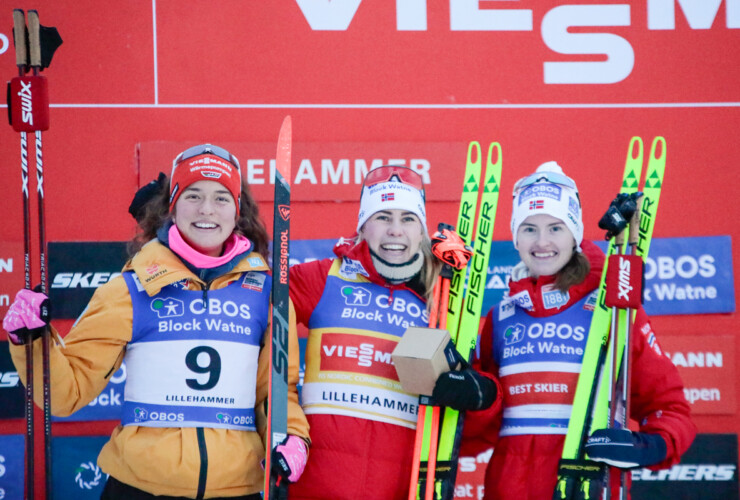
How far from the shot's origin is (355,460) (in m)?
2.71

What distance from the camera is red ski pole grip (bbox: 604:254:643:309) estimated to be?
106 inches

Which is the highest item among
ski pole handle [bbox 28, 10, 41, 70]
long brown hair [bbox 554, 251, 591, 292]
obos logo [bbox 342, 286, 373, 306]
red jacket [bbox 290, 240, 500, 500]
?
ski pole handle [bbox 28, 10, 41, 70]

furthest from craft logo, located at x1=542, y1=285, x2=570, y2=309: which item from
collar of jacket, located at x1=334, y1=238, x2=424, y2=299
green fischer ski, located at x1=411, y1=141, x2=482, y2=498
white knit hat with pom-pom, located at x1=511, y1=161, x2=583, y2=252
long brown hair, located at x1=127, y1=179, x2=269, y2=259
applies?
long brown hair, located at x1=127, y1=179, x2=269, y2=259

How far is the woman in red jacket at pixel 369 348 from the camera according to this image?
2.71 meters

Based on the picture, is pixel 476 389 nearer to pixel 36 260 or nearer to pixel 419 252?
pixel 419 252

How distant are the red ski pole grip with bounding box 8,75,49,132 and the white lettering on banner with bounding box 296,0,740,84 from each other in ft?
5.58

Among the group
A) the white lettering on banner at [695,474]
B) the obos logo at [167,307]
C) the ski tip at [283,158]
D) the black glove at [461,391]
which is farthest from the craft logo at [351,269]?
the white lettering on banner at [695,474]

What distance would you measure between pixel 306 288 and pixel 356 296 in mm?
187

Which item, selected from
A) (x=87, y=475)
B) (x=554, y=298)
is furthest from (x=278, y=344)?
(x=87, y=475)

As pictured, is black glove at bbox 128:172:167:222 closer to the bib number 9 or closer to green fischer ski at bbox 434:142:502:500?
the bib number 9

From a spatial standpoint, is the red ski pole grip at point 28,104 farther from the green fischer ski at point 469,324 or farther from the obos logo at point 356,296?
the green fischer ski at point 469,324

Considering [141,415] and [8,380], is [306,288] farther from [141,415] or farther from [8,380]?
[8,380]

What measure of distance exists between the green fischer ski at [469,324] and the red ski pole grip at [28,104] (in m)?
1.63

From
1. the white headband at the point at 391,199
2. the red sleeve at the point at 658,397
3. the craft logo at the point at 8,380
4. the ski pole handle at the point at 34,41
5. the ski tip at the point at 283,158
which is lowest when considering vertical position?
the craft logo at the point at 8,380
